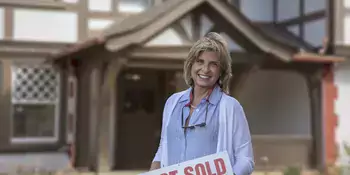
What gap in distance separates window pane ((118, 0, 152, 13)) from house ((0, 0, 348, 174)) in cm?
2

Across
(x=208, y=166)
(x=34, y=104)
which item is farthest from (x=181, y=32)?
(x=208, y=166)

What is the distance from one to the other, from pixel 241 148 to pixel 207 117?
0.75 feet

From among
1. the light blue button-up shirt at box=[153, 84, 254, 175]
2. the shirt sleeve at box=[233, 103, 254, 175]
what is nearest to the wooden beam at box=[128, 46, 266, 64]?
the light blue button-up shirt at box=[153, 84, 254, 175]

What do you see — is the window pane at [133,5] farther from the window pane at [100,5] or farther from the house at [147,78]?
the window pane at [100,5]

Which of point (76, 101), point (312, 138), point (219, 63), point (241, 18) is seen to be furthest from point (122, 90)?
point (219, 63)

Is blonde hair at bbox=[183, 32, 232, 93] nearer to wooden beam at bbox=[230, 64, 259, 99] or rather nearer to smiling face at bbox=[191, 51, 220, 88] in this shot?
smiling face at bbox=[191, 51, 220, 88]

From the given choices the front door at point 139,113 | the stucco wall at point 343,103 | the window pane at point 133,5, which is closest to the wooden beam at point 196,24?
the front door at point 139,113

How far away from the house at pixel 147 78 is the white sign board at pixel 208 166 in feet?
23.3

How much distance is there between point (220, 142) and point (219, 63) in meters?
0.41

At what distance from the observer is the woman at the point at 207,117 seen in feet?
9.60

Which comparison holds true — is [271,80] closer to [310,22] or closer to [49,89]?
[310,22]

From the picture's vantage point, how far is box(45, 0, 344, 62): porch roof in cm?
984

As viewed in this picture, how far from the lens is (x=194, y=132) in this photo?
2.98 m

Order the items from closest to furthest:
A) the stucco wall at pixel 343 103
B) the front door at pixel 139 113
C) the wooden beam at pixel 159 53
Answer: the wooden beam at pixel 159 53 → the front door at pixel 139 113 → the stucco wall at pixel 343 103
